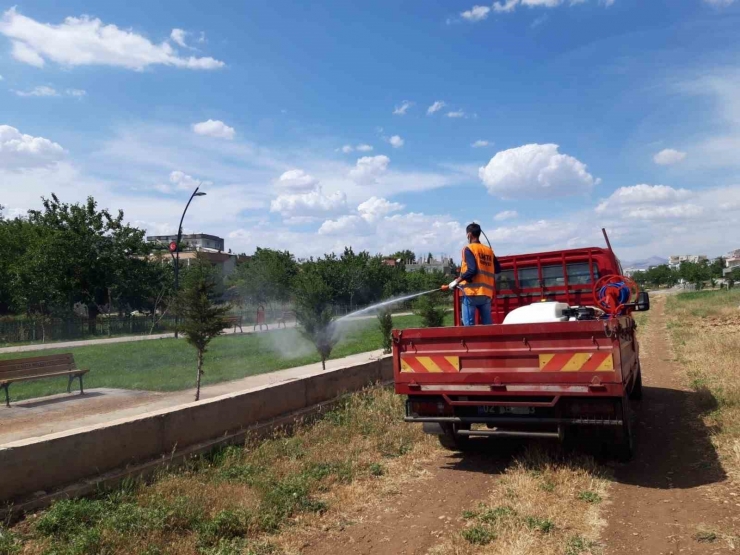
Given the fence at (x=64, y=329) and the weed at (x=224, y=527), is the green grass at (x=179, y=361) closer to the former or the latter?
the fence at (x=64, y=329)

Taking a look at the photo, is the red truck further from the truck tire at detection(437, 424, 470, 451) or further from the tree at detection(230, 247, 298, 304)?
the tree at detection(230, 247, 298, 304)

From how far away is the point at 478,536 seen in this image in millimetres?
4449

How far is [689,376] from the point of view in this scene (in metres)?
11.9

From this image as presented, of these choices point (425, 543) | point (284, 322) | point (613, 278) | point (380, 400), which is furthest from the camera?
point (284, 322)

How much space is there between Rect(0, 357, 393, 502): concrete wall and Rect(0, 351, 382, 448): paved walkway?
1.85 meters

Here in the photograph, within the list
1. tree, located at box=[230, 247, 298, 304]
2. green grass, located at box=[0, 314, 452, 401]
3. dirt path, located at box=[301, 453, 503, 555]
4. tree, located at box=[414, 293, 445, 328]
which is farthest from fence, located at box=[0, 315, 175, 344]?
dirt path, located at box=[301, 453, 503, 555]

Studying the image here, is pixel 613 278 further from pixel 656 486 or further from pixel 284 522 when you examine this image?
pixel 284 522

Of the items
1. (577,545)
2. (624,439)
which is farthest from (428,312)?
(577,545)

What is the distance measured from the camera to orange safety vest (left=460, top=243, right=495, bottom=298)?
23.1ft

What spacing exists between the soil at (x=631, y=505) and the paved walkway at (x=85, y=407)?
3.92 m

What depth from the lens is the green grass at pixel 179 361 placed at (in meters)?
14.2

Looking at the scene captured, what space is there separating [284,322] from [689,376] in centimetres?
2859

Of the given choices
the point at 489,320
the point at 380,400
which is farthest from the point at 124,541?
the point at 380,400

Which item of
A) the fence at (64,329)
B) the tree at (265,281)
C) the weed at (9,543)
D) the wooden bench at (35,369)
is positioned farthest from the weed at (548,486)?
the tree at (265,281)
